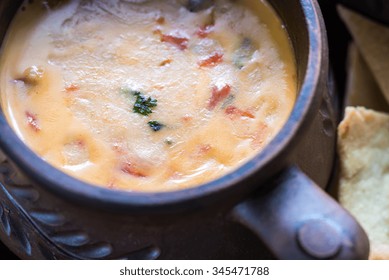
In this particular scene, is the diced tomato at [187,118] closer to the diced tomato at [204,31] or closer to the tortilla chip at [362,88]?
the diced tomato at [204,31]

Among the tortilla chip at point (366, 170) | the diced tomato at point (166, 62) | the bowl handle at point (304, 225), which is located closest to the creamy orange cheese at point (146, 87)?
the diced tomato at point (166, 62)

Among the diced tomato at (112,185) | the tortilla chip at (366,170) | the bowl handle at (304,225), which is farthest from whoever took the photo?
the tortilla chip at (366,170)

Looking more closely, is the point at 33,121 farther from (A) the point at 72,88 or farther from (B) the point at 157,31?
(B) the point at 157,31

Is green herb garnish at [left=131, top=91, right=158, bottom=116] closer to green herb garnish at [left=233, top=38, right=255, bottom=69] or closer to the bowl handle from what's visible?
green herb garnish at [left=233, top=38, right=255, bottom=69]

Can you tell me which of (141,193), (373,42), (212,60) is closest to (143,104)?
(212,60)

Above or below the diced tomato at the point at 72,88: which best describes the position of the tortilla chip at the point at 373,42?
below

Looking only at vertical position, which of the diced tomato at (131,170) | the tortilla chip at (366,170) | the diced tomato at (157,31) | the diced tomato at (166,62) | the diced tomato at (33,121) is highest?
the diced tomato at (33,121)

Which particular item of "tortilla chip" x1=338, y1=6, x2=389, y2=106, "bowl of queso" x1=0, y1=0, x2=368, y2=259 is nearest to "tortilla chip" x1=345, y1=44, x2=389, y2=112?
"tortilla chip" x1=338, y1=6, x2=389, y2=106

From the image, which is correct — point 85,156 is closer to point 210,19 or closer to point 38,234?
point 38,234
